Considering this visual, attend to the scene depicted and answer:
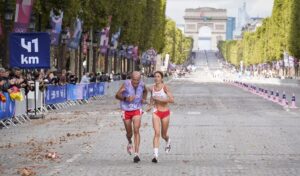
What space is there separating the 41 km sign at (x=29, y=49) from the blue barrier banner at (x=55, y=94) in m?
5.21

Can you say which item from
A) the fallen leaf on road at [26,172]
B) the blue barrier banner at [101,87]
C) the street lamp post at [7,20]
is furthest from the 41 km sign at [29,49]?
the blue barrier banner at [101,87]

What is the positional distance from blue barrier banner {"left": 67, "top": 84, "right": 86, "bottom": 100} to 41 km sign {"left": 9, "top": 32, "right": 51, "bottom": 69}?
11.5 meters

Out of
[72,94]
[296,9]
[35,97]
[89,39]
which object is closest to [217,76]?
[296,9]

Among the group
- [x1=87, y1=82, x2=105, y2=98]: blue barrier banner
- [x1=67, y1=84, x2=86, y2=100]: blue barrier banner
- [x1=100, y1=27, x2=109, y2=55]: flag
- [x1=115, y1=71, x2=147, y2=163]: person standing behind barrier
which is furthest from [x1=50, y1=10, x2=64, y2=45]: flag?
[x1=115, y1=71, x2=147, y2=163]: person standing behind barrier

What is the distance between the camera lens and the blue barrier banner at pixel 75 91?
43.1 meters

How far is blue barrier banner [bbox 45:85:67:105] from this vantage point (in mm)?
36909

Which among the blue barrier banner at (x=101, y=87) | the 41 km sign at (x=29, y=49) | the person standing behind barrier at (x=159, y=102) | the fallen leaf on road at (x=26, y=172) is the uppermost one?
the 41 km sign at (x=29, y=49)

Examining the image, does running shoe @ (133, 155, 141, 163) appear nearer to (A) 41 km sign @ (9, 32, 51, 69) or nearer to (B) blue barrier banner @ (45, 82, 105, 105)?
(A) 41 km sign @ (9, 32, 51, 69)

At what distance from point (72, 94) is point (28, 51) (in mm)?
13267

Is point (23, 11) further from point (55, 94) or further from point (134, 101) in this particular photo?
point (134, 101)

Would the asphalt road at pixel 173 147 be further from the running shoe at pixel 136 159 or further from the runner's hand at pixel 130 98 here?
the runner's hand at pixel 130 98

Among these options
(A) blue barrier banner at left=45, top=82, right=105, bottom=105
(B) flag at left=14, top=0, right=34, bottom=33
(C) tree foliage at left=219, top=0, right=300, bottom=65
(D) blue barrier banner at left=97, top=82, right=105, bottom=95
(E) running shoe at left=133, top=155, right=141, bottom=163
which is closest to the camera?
(E) running shoe at left=133, top=155, right=141, bottom=163

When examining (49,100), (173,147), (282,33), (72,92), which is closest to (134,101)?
(173,147)

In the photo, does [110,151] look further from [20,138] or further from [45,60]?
[45,60]
